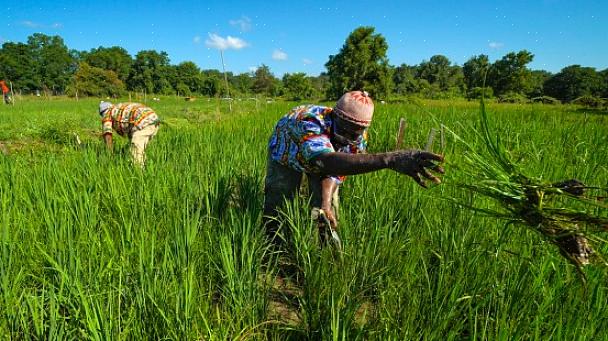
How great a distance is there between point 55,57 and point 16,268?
7515cm

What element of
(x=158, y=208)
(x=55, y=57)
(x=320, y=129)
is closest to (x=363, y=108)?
(x=320, y=129)

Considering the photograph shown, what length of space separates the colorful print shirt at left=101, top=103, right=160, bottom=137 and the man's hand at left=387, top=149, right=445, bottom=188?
361cm

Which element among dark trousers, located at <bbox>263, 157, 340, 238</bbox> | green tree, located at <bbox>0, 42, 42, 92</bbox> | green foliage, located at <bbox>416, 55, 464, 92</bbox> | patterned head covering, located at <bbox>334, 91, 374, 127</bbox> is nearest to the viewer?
patterned head covering, located at <bbox>334, 91, 374, 127</bbox>

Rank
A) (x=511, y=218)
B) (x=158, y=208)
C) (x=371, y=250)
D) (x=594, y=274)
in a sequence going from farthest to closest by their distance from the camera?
(x=158, y=208) → (x=371, y=250) → (x=594, y=274) → (x=511, y=218)

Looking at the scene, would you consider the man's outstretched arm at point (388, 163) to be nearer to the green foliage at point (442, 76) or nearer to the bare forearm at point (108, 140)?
the green foliage at point (442, 76)

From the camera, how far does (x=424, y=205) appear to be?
210 centimetres

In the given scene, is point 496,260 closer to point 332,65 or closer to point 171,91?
point 332,65

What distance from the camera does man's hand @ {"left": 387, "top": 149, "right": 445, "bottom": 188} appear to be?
120 cm

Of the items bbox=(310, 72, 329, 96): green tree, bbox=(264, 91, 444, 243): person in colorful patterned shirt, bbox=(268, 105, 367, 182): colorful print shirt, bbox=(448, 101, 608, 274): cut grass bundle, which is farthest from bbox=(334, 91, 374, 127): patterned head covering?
bbox=(310, 72, 329, 96): green tree

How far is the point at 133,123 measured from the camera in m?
3.99

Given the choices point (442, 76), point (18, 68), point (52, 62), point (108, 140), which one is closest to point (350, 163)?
point (108, 140)

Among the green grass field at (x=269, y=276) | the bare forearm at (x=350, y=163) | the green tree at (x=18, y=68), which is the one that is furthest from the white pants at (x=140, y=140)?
the green tree at (x=18, y=68)

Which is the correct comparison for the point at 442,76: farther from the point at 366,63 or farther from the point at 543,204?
the point at 366,63

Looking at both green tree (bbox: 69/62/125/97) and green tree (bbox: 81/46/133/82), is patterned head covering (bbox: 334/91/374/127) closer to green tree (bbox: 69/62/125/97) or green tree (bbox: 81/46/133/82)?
green tree (bbox: 69/62/125/97)
